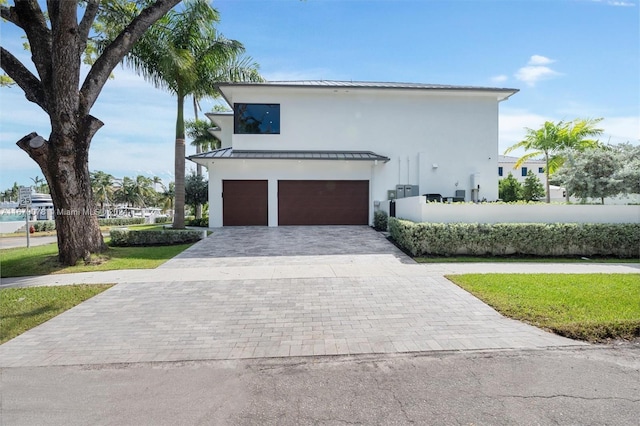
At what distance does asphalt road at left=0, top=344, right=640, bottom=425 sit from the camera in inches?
115

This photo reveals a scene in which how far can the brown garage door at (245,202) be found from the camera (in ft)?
57.7

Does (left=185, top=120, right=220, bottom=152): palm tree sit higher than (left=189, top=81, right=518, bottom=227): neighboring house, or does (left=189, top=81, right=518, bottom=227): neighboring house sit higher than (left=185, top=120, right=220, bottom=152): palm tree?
(left=185, top=120, right=220, bottom=152): palm tree

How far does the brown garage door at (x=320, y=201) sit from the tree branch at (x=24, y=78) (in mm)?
10143

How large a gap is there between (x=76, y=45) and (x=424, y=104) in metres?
15.7

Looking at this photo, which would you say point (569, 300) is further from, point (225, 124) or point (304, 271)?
point (225, 124)

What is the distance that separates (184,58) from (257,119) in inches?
184

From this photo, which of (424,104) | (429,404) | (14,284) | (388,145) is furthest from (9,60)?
(424,104)

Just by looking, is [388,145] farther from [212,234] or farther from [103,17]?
[103,17]

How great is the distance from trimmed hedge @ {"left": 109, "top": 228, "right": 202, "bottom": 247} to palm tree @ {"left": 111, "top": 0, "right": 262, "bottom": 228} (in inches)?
106

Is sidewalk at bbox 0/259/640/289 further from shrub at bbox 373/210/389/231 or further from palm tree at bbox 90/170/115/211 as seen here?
palm tree at bbox 90/170/115/211

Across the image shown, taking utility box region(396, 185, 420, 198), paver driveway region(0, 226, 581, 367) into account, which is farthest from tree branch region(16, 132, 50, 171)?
utility box region(396, 185, 420, 198)

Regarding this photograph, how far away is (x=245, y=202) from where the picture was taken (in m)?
17.6

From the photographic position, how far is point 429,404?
3.11 meters

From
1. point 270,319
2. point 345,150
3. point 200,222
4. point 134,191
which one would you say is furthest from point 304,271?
point 134,191
